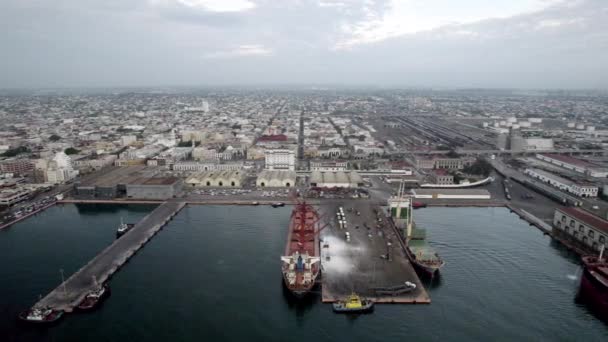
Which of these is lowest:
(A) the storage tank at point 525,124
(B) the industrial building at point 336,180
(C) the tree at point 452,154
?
(B) the industrial building at point 336,180

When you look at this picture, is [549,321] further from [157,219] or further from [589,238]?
[157,219]

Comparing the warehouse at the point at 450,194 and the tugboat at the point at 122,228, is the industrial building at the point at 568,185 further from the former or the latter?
the tugboat at the point at 122,228

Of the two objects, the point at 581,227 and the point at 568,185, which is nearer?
the point at 581,227

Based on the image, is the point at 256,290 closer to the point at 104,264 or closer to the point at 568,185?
the point at 104,264

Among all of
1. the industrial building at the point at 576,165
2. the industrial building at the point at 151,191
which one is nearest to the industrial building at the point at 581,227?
the industrial building at the point at 576,165

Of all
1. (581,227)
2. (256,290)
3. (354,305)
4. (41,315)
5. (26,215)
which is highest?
(581,227)

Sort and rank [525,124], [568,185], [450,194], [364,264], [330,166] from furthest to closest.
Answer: [525,124] → [330,166] → [568,185] → [450,194] → [364,264]

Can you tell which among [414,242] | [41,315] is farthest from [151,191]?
[414,242]
